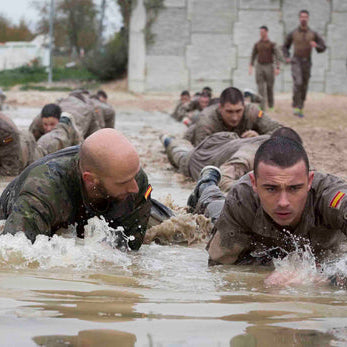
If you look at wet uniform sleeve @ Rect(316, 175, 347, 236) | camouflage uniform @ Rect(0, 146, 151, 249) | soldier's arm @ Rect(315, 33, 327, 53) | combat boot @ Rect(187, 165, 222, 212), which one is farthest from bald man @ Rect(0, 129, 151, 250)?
soldier's arm @ Rect(315, 33, 327, 53)

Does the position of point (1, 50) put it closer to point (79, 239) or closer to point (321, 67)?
point (321, 67)

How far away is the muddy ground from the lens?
35.3 feet

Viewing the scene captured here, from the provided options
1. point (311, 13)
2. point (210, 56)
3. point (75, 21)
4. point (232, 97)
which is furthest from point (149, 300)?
point (75, 21)

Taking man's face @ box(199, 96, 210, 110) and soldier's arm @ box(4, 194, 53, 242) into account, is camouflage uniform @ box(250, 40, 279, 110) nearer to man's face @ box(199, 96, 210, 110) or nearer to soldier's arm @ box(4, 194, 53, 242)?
man's face @ box(199, 96, 210, 110)

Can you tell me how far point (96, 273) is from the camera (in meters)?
4.32

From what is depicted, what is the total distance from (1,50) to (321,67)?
18.9 m

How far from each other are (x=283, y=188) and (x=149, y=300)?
1113 millimetres

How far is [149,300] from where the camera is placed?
3.40 meters

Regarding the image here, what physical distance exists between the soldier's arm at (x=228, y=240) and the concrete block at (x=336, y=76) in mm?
23329

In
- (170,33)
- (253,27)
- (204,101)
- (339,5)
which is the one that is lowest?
(204,101)

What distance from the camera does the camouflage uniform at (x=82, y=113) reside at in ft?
38.4

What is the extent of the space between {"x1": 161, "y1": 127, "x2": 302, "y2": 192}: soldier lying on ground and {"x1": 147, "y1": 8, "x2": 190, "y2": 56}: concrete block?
16618mm

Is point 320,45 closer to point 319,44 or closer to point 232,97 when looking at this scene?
point 319,44

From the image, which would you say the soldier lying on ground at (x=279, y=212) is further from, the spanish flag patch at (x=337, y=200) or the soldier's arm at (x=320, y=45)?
the soldier's arm at (x=320, y=45)
